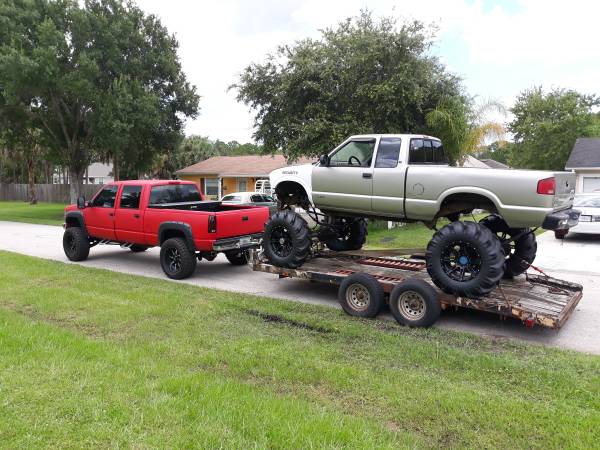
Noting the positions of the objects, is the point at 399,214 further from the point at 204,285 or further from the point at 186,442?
the point at 186,442

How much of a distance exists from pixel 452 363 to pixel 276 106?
52.2 feet

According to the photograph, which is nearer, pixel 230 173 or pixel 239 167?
pixel 230 173

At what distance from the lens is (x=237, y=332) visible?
607cm

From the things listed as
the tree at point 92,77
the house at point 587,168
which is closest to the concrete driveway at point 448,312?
A: the tree at point 92,77

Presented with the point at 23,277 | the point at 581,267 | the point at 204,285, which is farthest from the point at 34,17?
the point at 581,267

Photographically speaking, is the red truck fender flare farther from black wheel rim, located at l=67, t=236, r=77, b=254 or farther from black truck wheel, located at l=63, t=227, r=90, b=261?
black wheel rim, located at l=67, t=236, r=77, b=254

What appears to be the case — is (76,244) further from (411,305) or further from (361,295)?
(411,305)

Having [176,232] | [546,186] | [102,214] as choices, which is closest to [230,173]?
[102,214]

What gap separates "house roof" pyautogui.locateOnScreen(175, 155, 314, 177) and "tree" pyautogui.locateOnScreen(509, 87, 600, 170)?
21.5 m

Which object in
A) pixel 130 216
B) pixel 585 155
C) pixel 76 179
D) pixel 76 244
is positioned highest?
pixel 585 155

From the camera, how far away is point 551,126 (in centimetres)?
4034

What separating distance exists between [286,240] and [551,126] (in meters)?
39.0

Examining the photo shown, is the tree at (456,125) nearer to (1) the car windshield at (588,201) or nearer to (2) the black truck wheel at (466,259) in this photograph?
(1) the car windshield at (588,201)

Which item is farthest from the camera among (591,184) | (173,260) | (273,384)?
(591,184)
